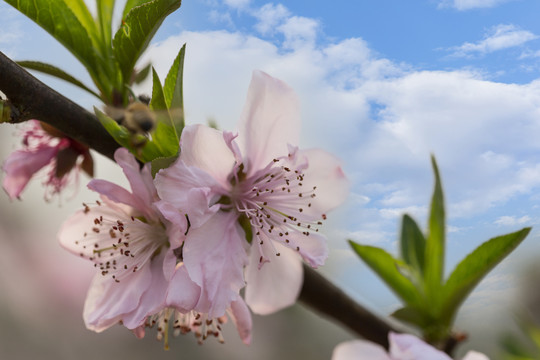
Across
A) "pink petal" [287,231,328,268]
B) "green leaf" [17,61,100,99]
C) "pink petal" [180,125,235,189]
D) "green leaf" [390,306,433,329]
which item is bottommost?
"green leaf" [390,306,433,329]

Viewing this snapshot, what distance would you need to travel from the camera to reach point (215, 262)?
570mm

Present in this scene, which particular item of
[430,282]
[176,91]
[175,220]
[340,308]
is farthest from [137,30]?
[430,282]

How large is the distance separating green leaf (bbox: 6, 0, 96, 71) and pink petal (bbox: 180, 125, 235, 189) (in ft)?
0.64

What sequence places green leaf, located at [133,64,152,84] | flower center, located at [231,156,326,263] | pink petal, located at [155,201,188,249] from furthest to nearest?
green leaf, located at [133,64,152,84] < flower center, located at [231,156,326,263] < pink petal, located at [155,201,188,249]

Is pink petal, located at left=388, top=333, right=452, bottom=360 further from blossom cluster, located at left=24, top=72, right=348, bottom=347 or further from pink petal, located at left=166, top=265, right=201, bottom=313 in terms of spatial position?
pink petal, located at left=166, top=265, right=201, bottom=313

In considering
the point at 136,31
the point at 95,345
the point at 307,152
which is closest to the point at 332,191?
the point at 307,152

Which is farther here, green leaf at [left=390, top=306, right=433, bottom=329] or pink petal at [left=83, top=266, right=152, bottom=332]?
green leaf at [left=390, top=306, right=433, bottom=329]

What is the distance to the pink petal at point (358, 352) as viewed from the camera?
67 centimetres

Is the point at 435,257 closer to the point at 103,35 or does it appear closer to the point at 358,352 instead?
the point at 358,352

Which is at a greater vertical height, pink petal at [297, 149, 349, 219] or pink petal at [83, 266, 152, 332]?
pink petal at [297, 149, 349, 219]

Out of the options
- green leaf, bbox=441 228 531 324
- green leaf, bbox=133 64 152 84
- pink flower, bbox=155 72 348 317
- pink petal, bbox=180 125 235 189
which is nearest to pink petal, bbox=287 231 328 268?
pink flower, bbox=155 72 348 317

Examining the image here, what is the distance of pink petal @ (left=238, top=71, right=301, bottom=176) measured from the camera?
0.63m

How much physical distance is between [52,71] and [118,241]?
0.73 feet

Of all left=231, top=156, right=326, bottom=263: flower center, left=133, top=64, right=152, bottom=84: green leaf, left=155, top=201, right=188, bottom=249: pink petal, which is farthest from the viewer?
left=133, top=64, right=152, bottom=84: green leaf
